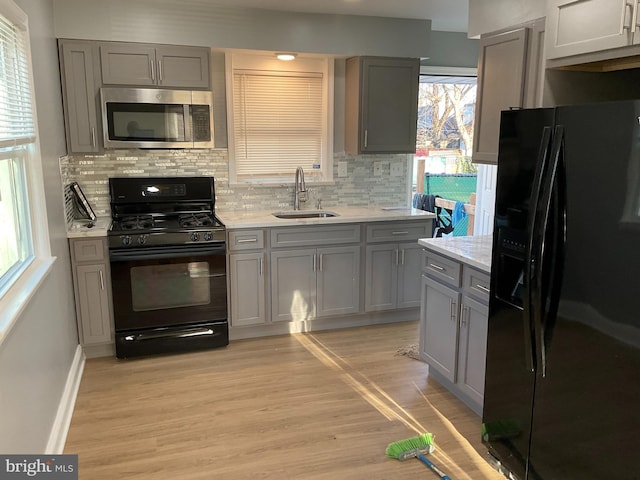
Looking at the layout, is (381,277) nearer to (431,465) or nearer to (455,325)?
(455,325)

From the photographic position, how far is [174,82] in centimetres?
372

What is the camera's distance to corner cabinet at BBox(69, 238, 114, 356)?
3.47 meters

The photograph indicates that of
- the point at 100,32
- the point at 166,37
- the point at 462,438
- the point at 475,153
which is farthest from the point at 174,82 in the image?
the point at 462,438

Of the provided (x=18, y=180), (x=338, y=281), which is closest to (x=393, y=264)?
(x=338, y=281)

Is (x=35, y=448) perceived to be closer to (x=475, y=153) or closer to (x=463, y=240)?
(x=463, y=240)

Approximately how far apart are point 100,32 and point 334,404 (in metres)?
2.91

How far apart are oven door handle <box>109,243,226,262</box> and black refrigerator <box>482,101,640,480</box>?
6.87ft

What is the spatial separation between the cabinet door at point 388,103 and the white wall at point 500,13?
114cm

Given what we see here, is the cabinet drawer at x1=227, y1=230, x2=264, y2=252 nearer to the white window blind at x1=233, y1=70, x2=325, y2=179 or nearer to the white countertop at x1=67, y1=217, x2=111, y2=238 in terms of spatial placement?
the white window blind at x1=233, y1=70, x2=325, y2=179

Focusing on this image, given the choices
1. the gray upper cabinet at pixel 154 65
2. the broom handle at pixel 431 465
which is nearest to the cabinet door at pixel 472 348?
the broom handle at pixel 431 465

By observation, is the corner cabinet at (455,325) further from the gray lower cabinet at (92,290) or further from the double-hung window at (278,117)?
the gray lower cabinet at (92,290)

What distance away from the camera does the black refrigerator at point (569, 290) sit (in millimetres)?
1688

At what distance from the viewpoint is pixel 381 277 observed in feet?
13.9

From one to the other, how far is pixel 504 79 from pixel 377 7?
1.45m
